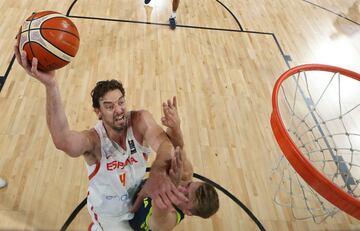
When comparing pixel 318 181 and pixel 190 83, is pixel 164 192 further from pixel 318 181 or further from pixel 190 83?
pixel 190 83

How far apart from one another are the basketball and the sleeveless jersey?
479 millimetres

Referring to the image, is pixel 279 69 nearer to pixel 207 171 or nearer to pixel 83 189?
pixel 207 171

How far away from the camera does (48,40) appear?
1894 mm

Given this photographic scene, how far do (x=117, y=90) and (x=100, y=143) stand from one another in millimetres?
346

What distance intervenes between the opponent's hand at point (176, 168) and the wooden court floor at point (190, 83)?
1133mm

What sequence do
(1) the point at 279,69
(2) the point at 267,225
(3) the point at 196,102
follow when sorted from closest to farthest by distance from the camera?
1. (2) the point at 267,225
2. (3) the point at 196,102
3. (1) the point at 279,69

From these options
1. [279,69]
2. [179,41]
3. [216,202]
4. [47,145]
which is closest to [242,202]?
[216,202]

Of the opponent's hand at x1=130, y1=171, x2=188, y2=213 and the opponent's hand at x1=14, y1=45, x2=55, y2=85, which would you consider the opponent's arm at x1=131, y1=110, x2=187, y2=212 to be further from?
the opponent's hand at x1=14, y1=45, x2=55, y2=85

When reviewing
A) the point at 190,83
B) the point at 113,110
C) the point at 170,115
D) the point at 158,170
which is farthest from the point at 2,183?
the point at 190,83

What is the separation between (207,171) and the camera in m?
3.18

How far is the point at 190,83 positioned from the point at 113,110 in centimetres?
221

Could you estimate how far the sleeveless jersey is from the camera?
2.08m

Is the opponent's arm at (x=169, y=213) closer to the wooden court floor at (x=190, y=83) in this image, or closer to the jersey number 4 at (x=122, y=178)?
the jersey number 4 at (x=122, y=178)

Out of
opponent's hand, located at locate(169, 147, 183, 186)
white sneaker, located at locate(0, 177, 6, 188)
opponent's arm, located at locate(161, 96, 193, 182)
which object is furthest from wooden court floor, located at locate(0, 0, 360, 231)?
opponent's hand, located at locate(169, 147, 183, 186)
